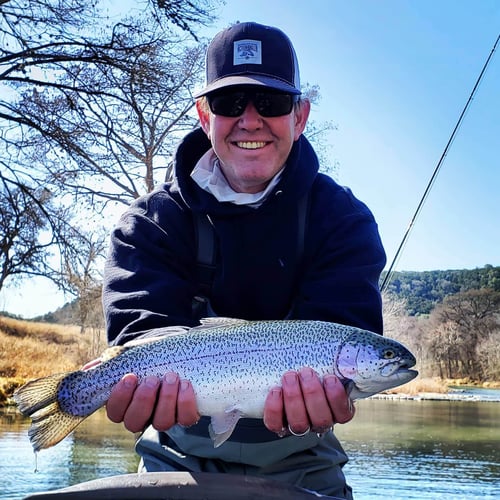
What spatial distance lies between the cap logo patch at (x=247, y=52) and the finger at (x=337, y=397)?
4.47 feet

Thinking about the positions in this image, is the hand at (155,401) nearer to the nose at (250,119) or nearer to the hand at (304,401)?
the hand at (304,401)

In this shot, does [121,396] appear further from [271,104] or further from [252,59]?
[252,59]

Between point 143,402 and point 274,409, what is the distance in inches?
18.2

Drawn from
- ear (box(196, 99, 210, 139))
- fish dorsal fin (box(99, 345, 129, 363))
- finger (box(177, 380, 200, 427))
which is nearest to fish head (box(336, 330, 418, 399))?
finger (box(177, 380, 200, 427))

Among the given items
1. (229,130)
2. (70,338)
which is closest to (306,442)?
(229,130)

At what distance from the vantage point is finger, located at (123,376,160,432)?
236 centimetres

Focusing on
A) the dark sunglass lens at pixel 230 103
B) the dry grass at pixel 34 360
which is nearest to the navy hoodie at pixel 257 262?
the dark sunglass lens at pixel 230 103

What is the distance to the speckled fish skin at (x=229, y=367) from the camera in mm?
2348

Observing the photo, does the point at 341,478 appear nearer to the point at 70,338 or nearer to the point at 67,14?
the point at 67,14

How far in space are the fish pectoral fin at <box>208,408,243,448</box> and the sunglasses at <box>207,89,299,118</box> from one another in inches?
48.7

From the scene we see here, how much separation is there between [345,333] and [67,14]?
8.86 metres

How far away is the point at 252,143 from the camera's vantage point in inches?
111

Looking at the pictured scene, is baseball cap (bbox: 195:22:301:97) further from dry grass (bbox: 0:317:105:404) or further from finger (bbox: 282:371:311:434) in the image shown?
dry grass (bbox: 0:317:105:404)

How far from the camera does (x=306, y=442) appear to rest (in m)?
2.60
